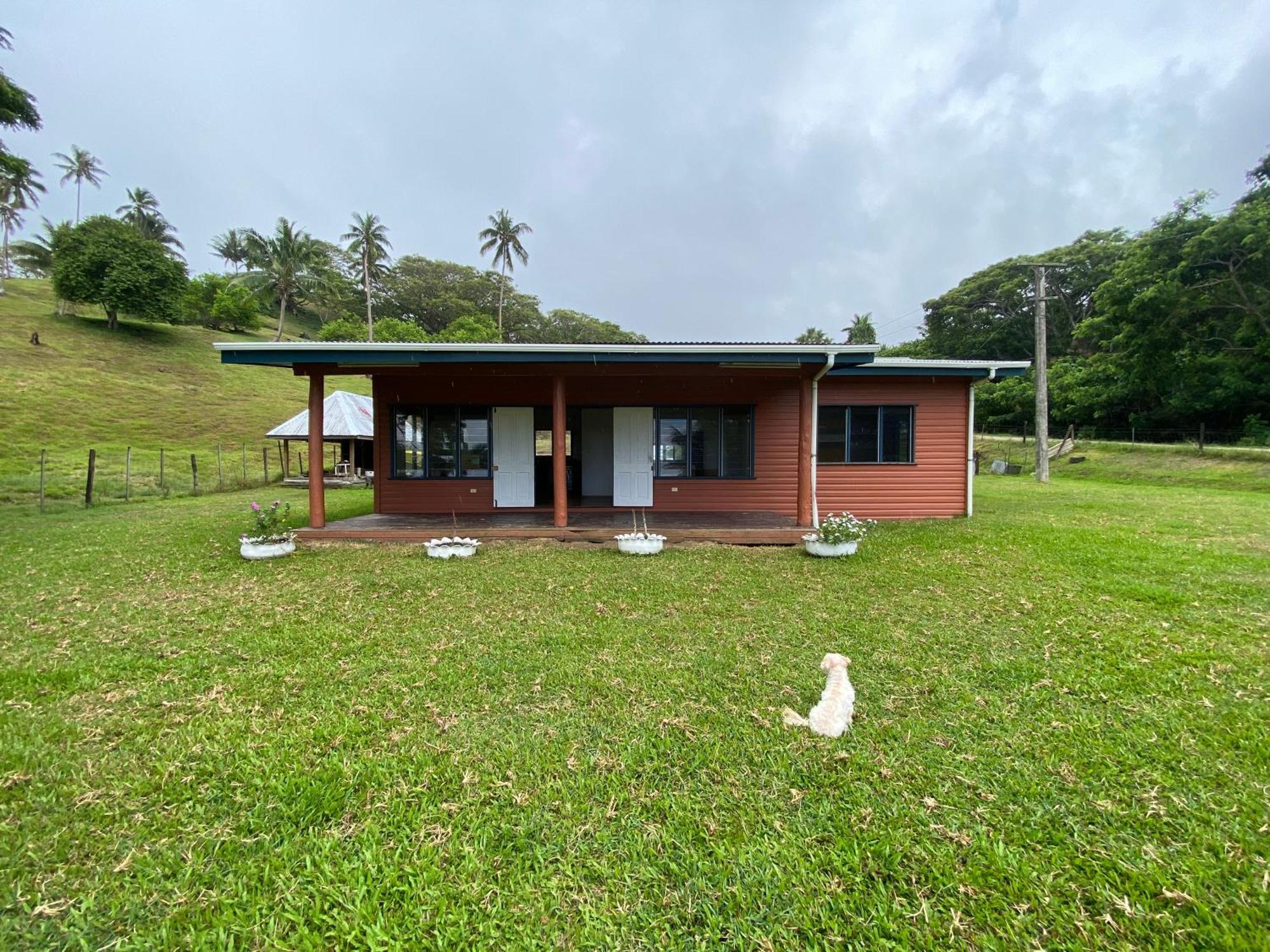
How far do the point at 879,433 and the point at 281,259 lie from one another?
41732mm

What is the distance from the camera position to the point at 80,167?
1809 inches

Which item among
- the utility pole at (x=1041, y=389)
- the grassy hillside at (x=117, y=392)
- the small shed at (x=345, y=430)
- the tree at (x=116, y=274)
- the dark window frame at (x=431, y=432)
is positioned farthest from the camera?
the tree at (x=116, y=274)

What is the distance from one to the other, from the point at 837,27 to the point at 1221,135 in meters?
25.1

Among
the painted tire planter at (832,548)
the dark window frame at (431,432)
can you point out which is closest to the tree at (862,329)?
the dark window frame at (431,432)

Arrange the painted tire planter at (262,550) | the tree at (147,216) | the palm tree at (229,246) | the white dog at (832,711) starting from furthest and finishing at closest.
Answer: the palm tree at (229,246) < the tree at (147,216) < the painted tire planter at (262,550) < the white dog at (832,711)

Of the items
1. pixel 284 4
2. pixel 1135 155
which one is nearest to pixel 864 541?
pixel 284 4

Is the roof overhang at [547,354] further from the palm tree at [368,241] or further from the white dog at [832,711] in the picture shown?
the palm tree at [368,241]

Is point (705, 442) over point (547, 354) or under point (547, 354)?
under

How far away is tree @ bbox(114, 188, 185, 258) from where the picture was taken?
4512 cm

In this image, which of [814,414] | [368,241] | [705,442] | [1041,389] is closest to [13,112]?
[705,442]

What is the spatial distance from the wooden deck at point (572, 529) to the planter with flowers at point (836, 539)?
57 cm

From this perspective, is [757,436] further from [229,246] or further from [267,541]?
[229,246]

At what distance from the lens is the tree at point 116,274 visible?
106 feet

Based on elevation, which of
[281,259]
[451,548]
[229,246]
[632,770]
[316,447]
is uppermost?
[229,246]
